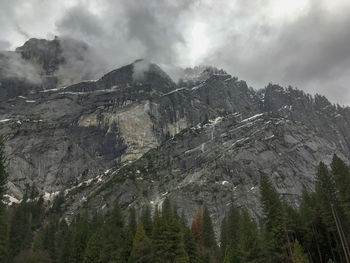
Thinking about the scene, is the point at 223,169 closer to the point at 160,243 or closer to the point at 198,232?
the point at 198,232

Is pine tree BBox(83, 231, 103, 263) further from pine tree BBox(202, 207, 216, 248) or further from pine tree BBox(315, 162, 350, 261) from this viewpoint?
pine tree BBox(315, 162, 350, 261)

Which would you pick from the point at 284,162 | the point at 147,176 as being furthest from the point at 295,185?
the point at 147,176

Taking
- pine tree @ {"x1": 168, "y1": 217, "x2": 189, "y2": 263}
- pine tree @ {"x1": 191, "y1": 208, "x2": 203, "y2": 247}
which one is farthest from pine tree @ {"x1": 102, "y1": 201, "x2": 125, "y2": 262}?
pine tree @ {"x1": 191, "y1": 208, "x2": 203, "y2": 247}

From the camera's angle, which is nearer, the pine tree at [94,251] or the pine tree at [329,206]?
the pine tree at [329,206]

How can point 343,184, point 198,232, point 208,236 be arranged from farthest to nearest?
point 198,232, point 208,236, point 343,184

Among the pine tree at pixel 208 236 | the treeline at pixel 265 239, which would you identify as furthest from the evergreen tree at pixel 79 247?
the pine tree at pixel 208 236

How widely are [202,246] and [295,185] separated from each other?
85.9m

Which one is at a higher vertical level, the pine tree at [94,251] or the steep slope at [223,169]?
the steep slope at [223,169]

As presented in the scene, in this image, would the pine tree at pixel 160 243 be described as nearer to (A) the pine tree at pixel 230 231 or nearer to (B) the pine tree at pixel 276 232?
(B) the pine tree at pixel 276 232

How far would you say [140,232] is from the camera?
56688 mm

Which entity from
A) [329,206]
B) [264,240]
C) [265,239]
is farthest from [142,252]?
[329,206]

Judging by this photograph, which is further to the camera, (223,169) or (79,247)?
(223,169)

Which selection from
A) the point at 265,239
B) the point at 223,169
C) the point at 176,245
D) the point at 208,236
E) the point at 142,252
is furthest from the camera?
the point at 223,169

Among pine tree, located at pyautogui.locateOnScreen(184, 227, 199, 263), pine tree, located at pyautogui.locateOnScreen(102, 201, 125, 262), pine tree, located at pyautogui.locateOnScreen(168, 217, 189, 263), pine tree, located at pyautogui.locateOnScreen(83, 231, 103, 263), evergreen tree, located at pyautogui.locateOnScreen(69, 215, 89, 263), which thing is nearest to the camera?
pine tree, located at pyautogui.locateOnScreen(168, 217, 189, 263)
